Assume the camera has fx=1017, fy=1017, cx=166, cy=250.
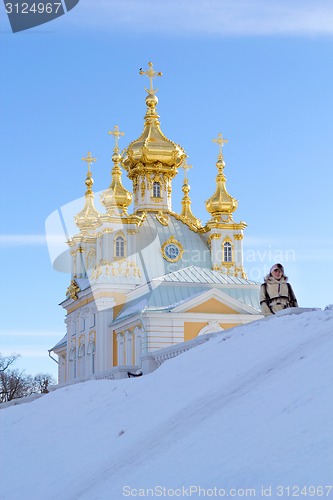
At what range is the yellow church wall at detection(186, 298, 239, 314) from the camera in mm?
35531

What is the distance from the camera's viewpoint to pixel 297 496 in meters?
6.47

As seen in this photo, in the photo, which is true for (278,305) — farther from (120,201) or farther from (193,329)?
(120,201)

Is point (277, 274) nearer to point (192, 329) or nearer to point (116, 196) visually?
point (192, 329)

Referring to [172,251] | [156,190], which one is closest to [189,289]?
[172,251]

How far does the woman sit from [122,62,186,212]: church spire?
107ft

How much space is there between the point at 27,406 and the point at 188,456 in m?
6.54

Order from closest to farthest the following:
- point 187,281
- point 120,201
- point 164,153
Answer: point 187,281 → point 120,201 → point 164,153

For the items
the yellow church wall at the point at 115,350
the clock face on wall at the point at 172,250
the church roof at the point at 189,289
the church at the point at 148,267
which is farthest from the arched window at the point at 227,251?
the yellow church wall at the point at 115,350

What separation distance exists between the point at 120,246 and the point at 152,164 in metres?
5.40

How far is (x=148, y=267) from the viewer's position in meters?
42.5

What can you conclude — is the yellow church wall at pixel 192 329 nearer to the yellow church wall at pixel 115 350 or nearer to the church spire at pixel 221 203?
the yellow church wall at pixel 115 350

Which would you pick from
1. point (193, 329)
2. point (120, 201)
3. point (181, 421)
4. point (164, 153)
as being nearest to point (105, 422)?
point (181, 421)

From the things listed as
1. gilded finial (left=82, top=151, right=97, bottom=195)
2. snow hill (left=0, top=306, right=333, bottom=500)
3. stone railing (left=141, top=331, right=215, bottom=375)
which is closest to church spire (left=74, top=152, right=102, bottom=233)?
gilded finial (left=82, top=151, right=97, bottom=195)

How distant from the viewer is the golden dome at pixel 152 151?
151ft
